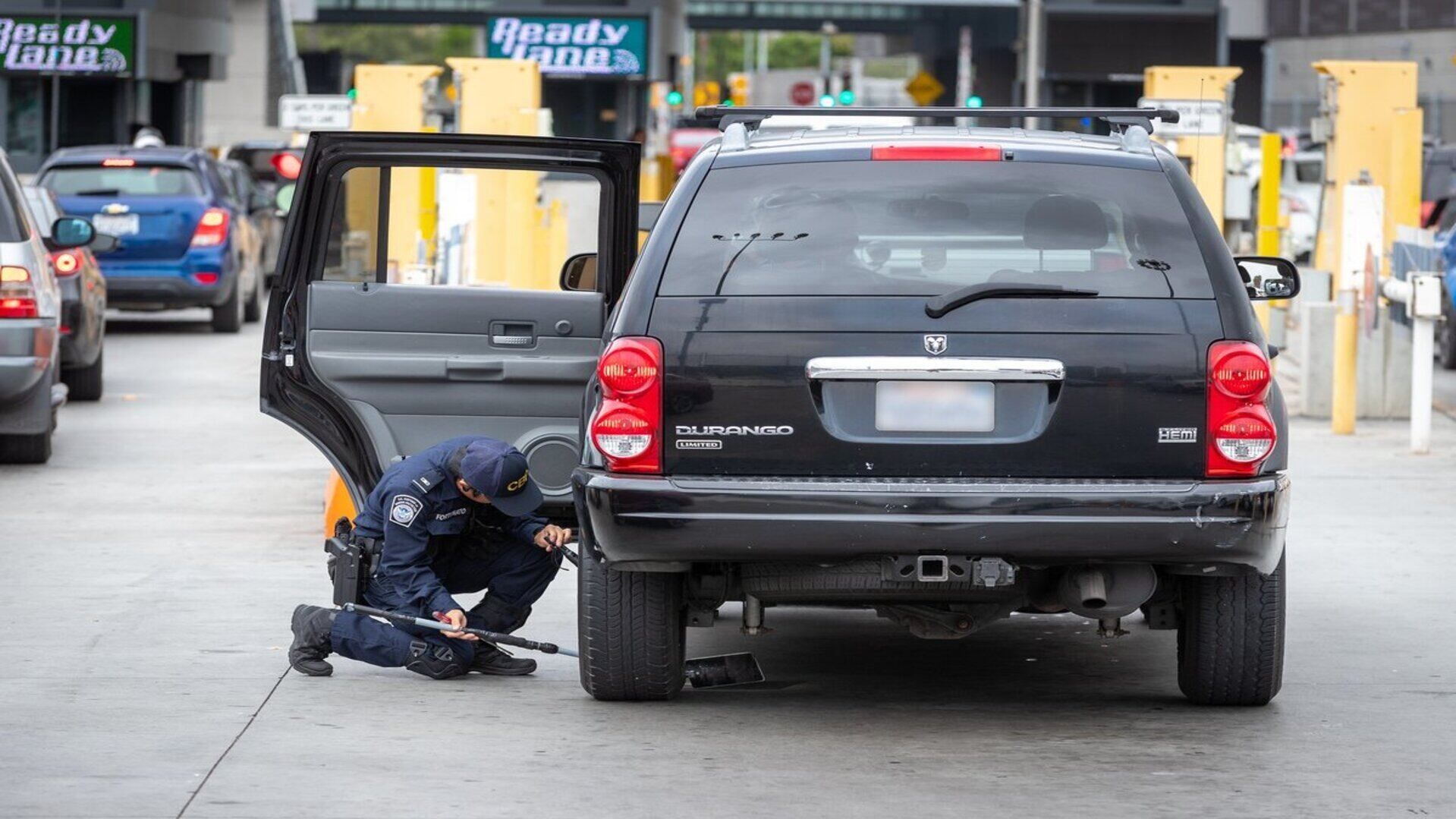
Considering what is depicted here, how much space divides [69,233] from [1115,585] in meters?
8.94

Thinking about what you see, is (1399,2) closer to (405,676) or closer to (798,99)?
(798,99)

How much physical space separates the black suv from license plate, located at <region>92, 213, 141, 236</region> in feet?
51.7

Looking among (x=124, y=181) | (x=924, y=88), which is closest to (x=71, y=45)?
(x=124, y=181)

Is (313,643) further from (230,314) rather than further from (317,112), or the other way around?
(317,112)

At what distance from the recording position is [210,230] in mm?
22000

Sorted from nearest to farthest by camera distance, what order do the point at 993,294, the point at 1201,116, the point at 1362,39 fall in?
the point at 993,294 < the point at 1201,116 < the point at 1362,39

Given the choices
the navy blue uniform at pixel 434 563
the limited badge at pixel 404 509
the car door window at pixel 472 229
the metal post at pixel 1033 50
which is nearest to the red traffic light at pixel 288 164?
the car door window at pixel 472 229

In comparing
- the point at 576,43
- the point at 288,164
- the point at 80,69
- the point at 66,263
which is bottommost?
the point at 66,263

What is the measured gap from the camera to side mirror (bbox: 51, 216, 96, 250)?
13953 millimetres

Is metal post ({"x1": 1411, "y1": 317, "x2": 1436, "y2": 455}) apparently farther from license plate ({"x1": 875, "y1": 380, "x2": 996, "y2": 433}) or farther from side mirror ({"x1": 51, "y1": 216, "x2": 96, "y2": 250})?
license plate ({"x1": 875, "y1": 380, "x2": 996, "y2": 433})

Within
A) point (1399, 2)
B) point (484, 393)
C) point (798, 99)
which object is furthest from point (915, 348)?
point (798, 99)

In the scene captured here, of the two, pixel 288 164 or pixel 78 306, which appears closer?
pixel 78 306

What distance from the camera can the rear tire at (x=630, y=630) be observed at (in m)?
6.84

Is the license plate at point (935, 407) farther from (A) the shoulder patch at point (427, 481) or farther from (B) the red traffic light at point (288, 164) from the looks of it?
(B) the red traffic light at point (288, 164)
